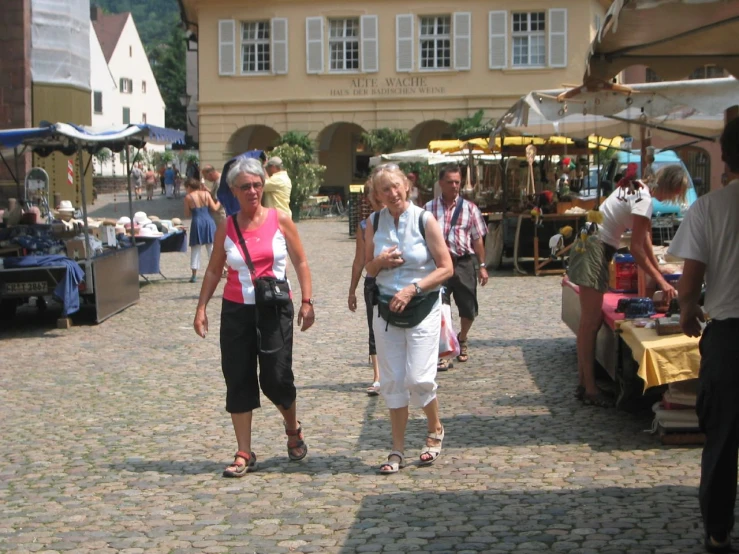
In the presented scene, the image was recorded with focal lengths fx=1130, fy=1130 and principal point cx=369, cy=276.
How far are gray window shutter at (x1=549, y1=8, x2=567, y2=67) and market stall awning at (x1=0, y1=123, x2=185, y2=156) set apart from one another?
80.8 feet

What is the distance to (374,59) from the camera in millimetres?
38438

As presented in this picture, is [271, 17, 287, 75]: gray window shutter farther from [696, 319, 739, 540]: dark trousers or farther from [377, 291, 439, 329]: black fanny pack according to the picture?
[696, 319, 739, 540]: dark trousers

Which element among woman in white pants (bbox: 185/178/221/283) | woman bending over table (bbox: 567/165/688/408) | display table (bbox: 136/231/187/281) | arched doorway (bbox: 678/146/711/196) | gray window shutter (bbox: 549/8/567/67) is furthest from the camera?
gray window shutter (bbox: 549/8/567/67)

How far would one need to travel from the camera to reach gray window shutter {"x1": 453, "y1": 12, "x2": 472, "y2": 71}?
37.9 m

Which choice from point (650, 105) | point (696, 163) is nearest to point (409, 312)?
point (650, 105)

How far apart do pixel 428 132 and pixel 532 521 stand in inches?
1494

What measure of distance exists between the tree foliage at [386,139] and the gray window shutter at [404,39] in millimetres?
2210

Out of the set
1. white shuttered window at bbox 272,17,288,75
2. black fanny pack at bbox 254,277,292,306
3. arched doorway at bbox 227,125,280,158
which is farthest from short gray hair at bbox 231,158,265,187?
arched doorway at bbox 227,125,280,158

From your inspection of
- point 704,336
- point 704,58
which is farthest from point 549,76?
point 704,336

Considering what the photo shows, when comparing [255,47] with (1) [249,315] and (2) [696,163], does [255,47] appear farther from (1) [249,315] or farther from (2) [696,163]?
(1) [249,315]

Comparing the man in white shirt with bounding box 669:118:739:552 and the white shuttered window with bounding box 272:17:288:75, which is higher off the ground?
the white shuttered window with bounding box 272:17:288:75

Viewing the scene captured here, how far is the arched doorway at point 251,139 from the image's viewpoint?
1594 inches

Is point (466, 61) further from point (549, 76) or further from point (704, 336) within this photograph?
point (704, 336)

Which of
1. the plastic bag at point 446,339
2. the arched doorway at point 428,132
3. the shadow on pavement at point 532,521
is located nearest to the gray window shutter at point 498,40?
the arched doorway at point 428,132
